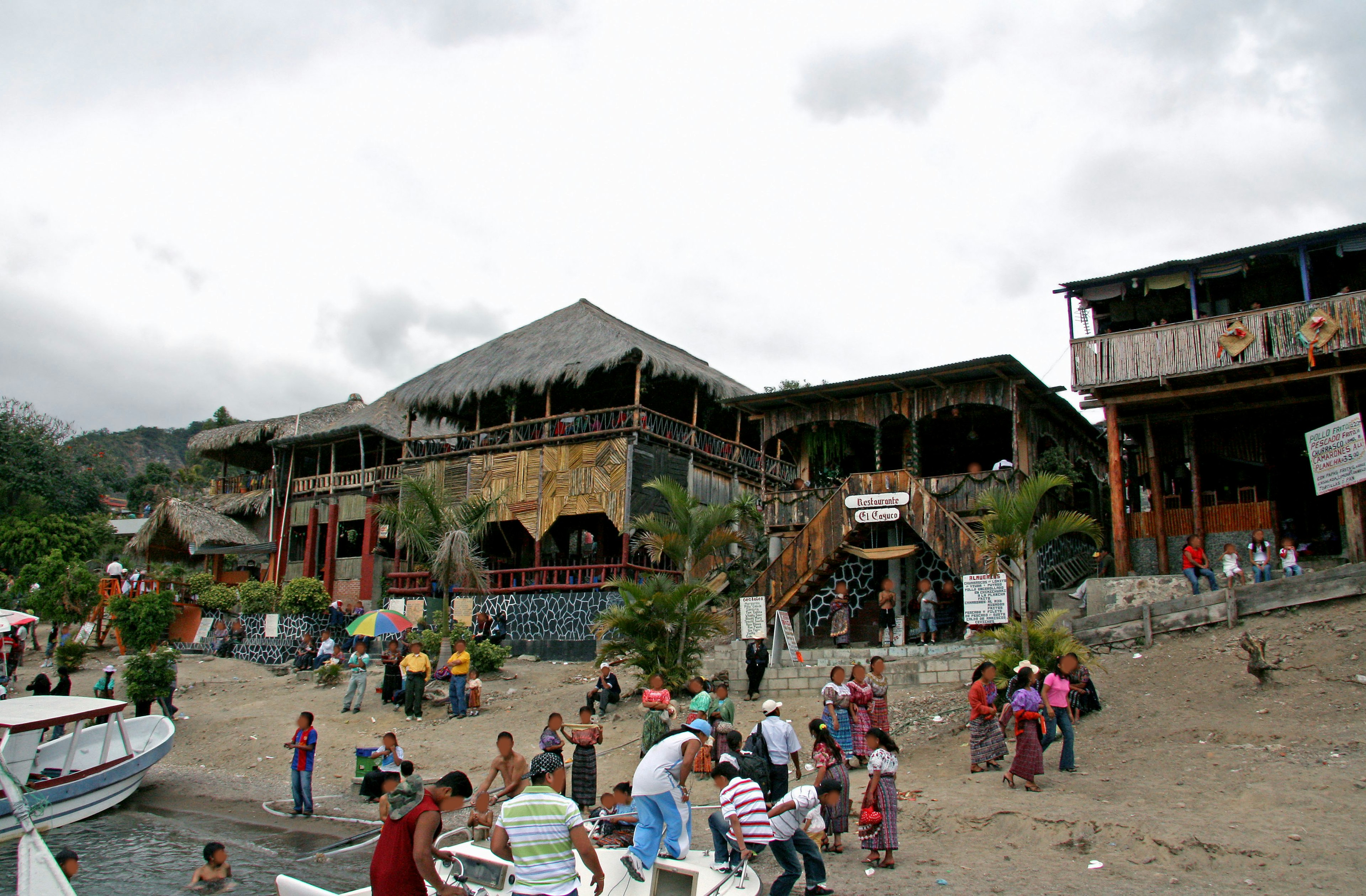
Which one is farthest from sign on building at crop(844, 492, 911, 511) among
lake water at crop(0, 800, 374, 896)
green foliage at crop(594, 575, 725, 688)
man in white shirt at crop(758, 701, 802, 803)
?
lake water at crop(0, 800, 374, 896)

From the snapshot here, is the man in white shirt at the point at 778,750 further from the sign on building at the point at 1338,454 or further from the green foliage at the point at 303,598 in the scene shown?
the green foliage at the point at 303,598

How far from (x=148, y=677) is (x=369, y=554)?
12245 millimetres

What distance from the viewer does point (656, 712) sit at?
1047 cm

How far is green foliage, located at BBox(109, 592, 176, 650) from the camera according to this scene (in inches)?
835

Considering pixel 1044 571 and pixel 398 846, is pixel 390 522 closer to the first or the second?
pixel 1044 571

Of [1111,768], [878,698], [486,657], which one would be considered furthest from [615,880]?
[486,657]

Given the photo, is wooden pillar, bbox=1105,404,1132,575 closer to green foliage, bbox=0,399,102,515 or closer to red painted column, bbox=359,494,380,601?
red painted column, bbox=359,494,380,601

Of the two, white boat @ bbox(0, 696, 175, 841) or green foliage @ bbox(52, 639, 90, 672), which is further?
green foliage @ bbox(52, 639, 90, 672)

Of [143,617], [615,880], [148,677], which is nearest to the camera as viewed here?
[615,880]

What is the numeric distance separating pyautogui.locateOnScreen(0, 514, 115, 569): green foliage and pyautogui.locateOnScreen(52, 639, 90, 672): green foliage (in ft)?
37.9

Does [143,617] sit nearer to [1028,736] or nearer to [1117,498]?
[1028,736]

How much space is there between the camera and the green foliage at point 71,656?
20.8 meters

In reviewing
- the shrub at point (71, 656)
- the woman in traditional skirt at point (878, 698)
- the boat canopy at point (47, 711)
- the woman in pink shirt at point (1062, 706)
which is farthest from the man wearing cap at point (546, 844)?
the shrub at point (71, 656)

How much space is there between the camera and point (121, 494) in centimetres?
5878
